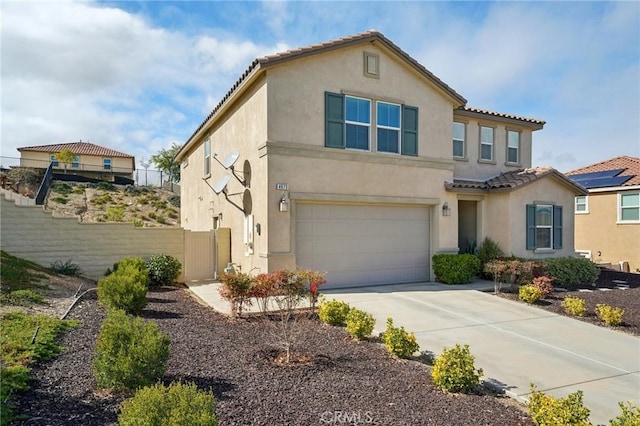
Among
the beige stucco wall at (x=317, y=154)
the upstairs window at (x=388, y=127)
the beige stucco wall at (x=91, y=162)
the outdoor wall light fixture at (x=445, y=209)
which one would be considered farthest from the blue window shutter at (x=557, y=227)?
the beige stucco wall at (x=91, y=162)

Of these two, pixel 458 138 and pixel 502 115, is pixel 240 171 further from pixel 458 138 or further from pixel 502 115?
pixel 502 115

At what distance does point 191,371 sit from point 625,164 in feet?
90.7

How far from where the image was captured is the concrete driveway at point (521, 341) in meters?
5.50

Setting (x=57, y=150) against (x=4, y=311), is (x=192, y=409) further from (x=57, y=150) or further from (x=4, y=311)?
(x=57, y=150)

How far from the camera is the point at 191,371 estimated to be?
5.24 metres

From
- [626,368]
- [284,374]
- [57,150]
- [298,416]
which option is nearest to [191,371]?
[284,374]

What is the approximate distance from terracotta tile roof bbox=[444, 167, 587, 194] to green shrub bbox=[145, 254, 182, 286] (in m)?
10.3

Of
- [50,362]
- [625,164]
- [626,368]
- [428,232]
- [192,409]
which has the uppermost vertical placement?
[625,164]

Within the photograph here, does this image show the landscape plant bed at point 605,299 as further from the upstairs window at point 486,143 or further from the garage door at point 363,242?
the upstairs window at point 486,143

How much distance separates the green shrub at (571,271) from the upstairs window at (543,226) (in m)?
1.00

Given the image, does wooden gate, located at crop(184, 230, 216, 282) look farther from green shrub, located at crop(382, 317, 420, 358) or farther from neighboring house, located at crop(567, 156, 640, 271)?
neighboring house, located at crop(567, 156, 640, 271)

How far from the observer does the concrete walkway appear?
217 inches

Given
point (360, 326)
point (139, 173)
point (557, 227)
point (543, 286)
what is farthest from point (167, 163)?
point (360, 326)

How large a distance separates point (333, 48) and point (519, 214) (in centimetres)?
949
